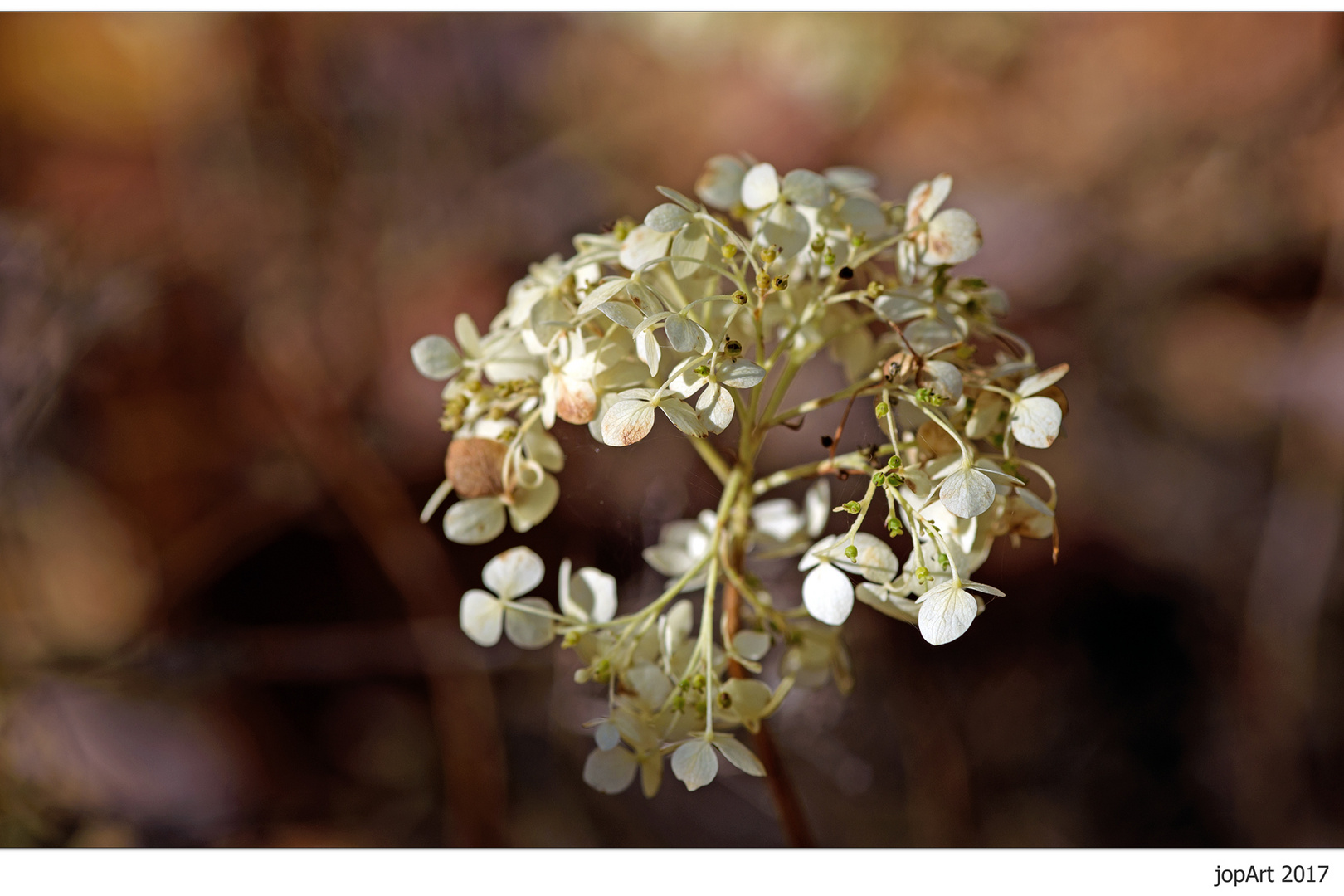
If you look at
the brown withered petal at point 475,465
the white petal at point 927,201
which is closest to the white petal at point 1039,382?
the white petal at point 927,201

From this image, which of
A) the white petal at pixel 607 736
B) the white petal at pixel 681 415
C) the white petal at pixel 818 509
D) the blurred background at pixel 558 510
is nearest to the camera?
the white petal at pixel 681 415

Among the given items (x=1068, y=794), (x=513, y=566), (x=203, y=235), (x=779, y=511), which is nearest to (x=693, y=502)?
(x=779, y=511)

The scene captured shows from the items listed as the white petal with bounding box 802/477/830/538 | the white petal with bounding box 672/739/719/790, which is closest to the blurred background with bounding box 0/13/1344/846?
the white petal with bounding box 802/477/830/538

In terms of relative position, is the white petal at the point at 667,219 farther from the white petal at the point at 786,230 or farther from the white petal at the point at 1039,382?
the white petal at the point at 1039,382

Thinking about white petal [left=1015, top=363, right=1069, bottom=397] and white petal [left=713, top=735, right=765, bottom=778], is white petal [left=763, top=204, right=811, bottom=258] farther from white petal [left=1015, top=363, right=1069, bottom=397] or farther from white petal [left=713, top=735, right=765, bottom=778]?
white petal [left=713, top=735, right=765, bottom=778]

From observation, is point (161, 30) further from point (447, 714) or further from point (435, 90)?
point (447, 714)

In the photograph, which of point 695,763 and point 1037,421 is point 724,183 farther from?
point 695,763
